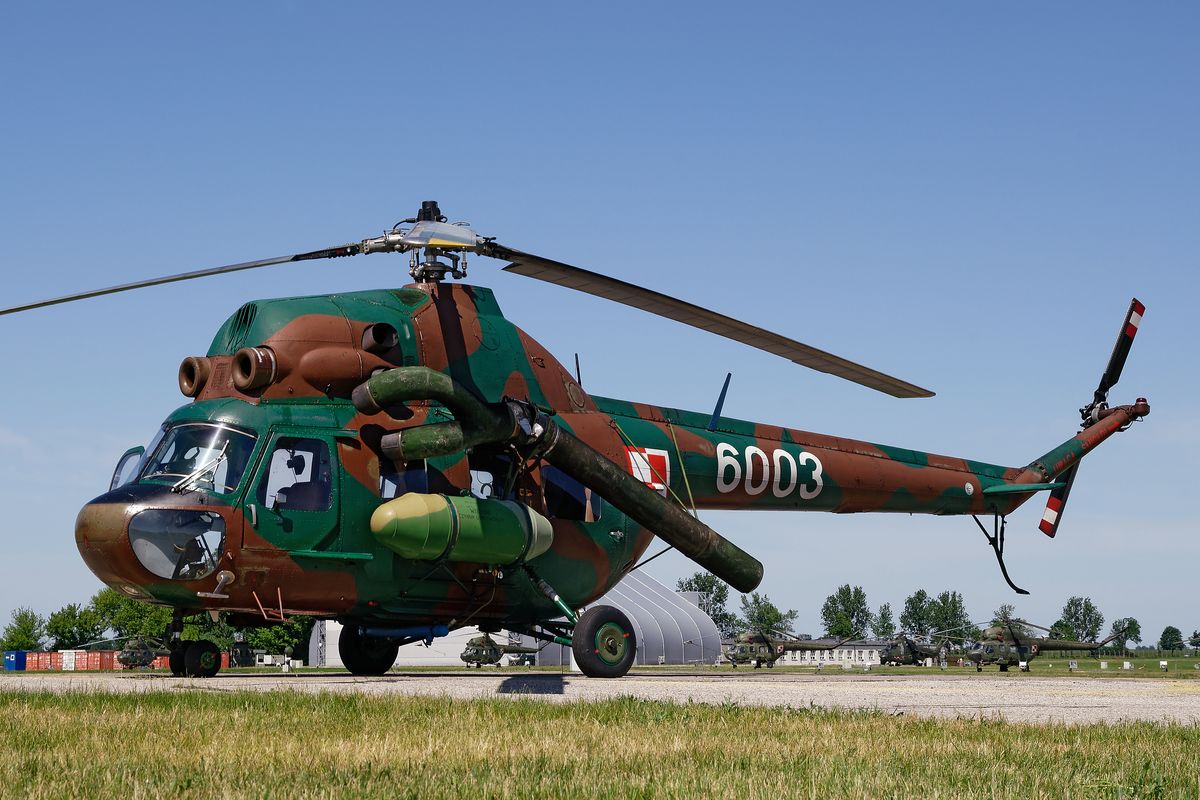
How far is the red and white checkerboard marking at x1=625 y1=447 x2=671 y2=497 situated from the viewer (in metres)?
18.3

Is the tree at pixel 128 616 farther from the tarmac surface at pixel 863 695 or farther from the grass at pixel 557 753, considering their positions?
the grass at pixel 557 753

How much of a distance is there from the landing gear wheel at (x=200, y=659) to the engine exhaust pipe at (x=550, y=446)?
3877 millimetres

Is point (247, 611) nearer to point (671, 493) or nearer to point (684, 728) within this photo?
point (671, 493)

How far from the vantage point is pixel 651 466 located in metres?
18.5

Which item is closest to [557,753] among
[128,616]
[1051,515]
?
[1051,515]

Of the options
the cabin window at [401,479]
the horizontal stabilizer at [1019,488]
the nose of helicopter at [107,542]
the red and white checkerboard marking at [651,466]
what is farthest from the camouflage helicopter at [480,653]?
the nose of helicopter at [107,542]

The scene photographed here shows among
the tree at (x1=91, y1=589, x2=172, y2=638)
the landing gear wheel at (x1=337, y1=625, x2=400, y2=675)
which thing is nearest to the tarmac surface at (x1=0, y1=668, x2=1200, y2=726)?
the landing gear wheel at (x1=337, y1=625, x2=400, y2=675)

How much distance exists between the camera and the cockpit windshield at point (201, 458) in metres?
14.6

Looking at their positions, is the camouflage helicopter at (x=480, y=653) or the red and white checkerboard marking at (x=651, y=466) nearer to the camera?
the red and white checkerboard marking at (x=651, y=466)

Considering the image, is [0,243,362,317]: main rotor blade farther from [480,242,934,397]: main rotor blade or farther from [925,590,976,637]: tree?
[925,590,976,637]: tree

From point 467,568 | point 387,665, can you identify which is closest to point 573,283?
point 467,568

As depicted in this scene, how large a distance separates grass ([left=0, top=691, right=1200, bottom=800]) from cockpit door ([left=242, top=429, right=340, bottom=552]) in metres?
5.13

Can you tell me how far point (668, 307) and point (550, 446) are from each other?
100 inches

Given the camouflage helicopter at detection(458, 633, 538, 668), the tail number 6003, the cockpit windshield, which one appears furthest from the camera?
the camouflage helicopter at detection(458, 633, 538, 668)
